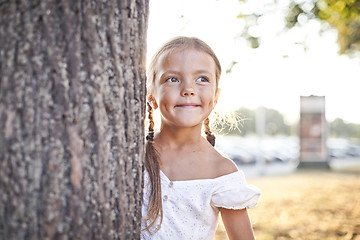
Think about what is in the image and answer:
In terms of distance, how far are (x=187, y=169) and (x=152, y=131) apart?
0.39m

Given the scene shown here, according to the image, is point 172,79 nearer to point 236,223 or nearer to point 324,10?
point 236,223

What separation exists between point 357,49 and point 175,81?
13429 millimetres

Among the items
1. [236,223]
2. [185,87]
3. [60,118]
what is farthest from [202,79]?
[60,118]

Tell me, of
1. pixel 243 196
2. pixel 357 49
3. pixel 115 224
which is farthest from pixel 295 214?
pixel 357 49

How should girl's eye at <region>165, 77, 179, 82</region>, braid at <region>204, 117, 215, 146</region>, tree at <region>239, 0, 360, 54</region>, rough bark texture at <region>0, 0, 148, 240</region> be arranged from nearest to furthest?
rough bark texture at <region>0, 0, 148, 240</region> → girl's eye at <region>165, 77, 179, 82</region> → braid at <region>204, 117, 215, 146</region> → tree at <region>239, 0, 360, 54</region>

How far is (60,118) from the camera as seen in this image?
1312 mm

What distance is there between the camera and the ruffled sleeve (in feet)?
6.91

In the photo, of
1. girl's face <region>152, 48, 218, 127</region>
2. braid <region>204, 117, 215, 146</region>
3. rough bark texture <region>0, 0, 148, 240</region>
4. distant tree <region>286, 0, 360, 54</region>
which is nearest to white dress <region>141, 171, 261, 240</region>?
girl's face <region>152, 48, 218, 127</region>

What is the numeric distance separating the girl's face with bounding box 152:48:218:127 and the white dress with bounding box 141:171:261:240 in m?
0.34

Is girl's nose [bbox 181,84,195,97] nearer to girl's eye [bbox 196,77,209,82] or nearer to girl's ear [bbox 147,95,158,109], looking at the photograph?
girl's eye [bbox 196,77,209,82]

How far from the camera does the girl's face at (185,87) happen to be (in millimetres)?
2180

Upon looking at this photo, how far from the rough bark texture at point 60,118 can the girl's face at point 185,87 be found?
0.73 metres

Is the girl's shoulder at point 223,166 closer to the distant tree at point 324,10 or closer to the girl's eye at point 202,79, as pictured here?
the girl's eye at point 202,79

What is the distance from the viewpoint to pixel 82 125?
4.45 feet
